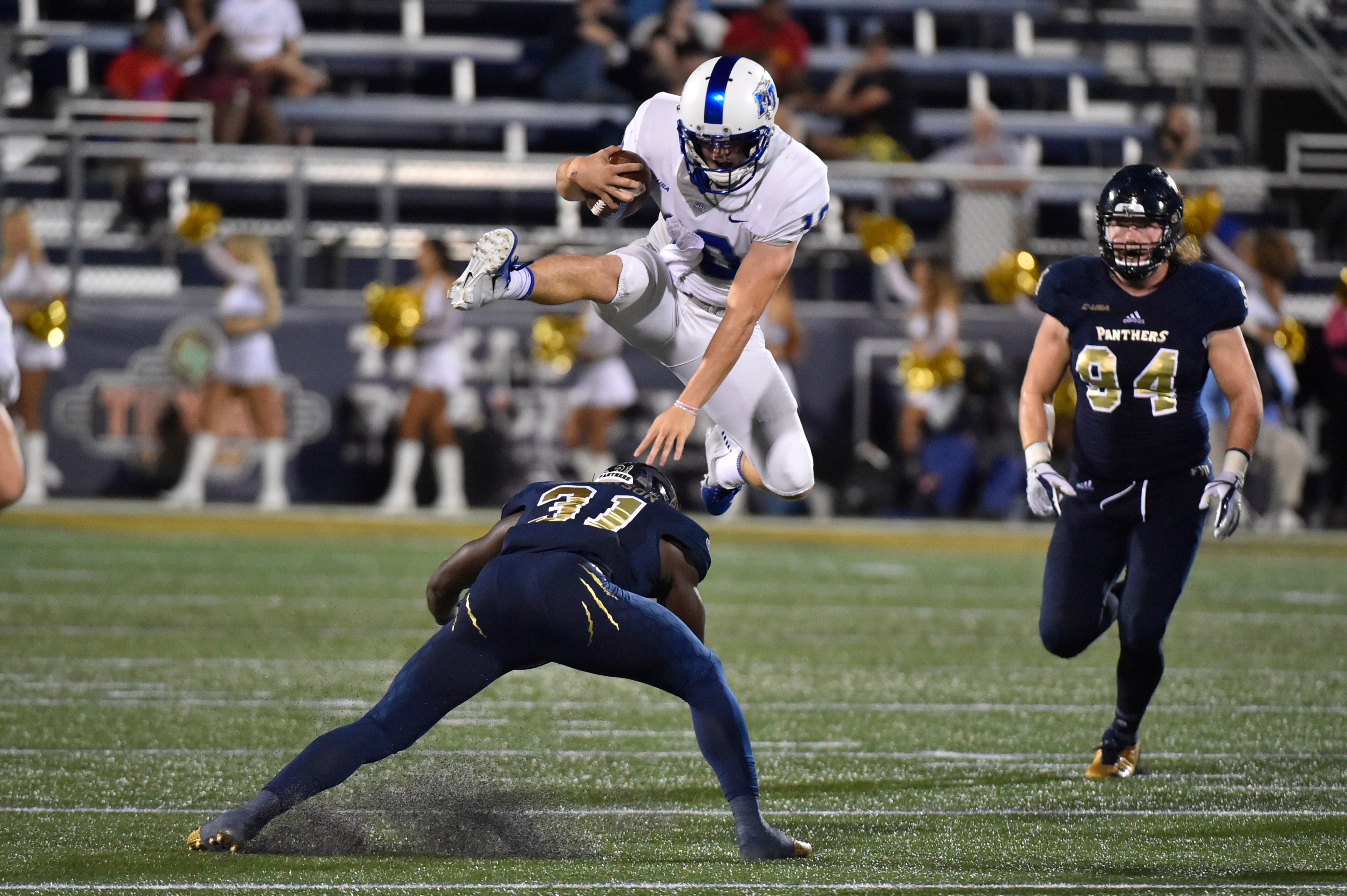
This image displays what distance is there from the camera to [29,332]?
39.9 feet

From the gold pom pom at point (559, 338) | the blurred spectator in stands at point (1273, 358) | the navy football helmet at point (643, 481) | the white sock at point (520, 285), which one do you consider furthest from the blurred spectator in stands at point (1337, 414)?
the navy football helmet at point (643, 481)

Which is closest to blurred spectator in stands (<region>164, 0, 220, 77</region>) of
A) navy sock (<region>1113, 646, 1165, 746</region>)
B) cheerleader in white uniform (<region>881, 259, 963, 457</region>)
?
cheerleader in white uniform (<region>881, 259, 963, 457</region>)

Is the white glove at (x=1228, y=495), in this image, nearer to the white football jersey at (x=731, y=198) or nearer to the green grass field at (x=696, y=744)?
the green grass field at (x=696, y=744)

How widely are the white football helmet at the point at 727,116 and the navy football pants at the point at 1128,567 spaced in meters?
1.34

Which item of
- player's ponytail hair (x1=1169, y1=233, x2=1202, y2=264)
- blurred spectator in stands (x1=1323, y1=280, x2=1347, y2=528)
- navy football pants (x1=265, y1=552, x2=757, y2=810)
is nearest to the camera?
navy football pants (x1=265, y1=552, x2=757, y2=810)

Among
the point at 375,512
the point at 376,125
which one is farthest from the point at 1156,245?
the point at 376,125

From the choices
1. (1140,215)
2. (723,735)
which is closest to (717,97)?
(1140,215)

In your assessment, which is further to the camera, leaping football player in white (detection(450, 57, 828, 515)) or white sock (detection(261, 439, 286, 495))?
white sock (detection(261, 439, 286, 495))

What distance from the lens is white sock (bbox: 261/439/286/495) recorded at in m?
12.3

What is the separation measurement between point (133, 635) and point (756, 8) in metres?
9.42

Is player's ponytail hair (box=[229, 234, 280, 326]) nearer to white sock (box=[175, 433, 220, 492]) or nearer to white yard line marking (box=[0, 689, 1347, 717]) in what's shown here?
white sock (box=[175, 433, 220, 492])

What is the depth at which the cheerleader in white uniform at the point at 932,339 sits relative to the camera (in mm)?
12391

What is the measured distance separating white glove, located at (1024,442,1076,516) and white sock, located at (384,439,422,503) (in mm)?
7714

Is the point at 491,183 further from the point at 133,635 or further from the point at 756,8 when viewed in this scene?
the point at 133,635
